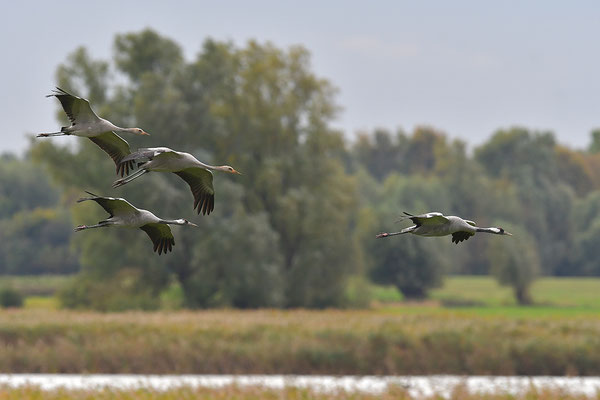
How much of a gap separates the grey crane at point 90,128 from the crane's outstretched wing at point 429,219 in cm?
65

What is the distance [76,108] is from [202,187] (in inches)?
15.7

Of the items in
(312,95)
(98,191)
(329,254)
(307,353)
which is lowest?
(307,353)

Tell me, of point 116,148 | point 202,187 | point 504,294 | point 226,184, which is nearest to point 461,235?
point 202,187

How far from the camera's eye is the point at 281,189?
67.1m

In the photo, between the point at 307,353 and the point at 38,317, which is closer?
the point at 307,353

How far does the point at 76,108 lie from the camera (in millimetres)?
2320

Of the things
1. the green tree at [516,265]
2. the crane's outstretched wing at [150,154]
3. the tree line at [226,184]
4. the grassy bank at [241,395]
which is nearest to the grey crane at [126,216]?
the crane's outstretched wing at [150,154]

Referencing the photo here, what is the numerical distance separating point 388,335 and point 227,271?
22.3 m

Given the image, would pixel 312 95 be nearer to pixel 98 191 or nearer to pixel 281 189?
pixel 281 189

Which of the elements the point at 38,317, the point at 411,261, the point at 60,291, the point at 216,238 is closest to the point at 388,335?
the point at 38,317

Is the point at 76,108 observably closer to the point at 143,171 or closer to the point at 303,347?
the point at 143,171

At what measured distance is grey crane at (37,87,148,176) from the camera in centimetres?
222

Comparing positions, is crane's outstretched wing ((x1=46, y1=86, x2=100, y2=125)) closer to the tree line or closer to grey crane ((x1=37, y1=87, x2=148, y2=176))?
grey crane ((x1=37, y1=87, x2=148, y2=176))

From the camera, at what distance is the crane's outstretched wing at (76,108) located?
2.25 m
